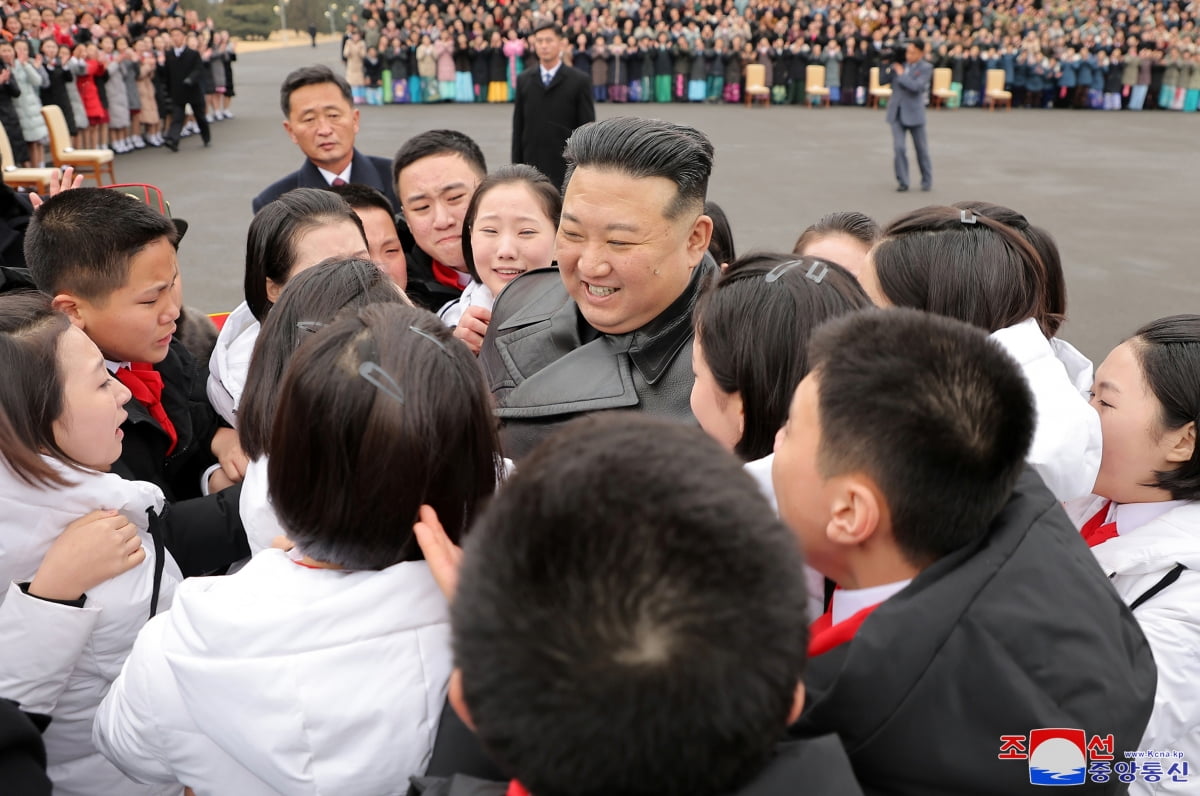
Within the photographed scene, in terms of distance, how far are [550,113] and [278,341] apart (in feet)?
22.7

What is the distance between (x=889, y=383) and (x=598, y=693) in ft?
1.80

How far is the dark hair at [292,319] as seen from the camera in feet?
5.36

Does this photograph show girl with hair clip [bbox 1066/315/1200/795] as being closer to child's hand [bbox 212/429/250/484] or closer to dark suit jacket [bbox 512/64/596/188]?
child's hand [bbox 212/429/250/484]

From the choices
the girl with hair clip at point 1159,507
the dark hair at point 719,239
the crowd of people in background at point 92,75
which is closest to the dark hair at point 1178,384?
the girl with hair clip at point 1159,507

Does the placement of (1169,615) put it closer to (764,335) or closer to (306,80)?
(764,335)

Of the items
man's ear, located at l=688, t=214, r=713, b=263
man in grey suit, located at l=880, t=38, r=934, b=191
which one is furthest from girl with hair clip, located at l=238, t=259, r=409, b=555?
man in grey suit, located at l=880, t=38, r=934, b=191

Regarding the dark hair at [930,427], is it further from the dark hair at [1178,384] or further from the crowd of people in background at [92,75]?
the crowd of people in background at [92,75]

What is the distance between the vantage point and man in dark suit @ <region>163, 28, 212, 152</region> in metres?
13.1

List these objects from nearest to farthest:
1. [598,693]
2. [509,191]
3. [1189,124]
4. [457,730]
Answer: [598,693] < [457,730] < [509,191] < [1189,124]

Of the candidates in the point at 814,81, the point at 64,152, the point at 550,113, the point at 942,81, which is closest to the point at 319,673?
the point at 550,113

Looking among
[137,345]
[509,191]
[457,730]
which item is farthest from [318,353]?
[509,191]

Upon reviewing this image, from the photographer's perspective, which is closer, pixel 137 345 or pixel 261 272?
pixel 137 345

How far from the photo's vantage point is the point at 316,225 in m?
2.43

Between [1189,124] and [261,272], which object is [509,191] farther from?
[1189,124]
